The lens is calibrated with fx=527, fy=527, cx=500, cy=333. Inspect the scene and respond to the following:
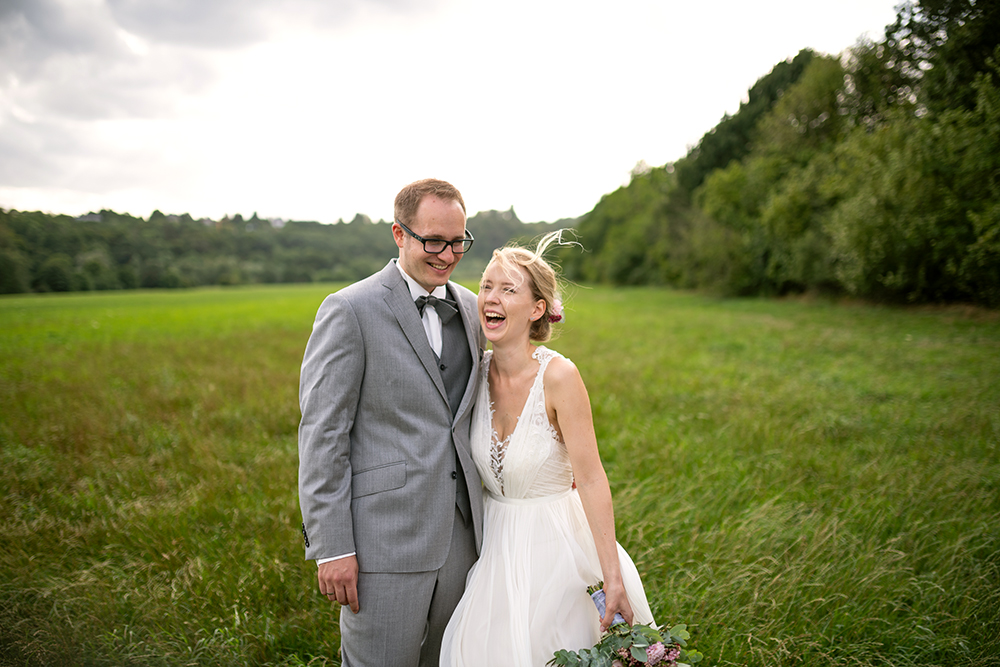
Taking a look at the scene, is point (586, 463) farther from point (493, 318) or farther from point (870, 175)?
point (870, 175)

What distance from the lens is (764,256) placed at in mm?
35188

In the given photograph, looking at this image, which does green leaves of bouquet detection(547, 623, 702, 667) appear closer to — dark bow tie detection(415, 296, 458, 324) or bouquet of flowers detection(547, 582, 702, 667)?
bouquet of flowers detection(547, 582, 702, 667)

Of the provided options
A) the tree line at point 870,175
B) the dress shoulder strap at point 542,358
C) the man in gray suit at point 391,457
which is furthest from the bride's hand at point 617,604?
the tree line at point 870,175

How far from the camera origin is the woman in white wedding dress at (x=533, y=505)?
2.33 meters

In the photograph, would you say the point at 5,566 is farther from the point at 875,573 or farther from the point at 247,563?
the point at 875,573

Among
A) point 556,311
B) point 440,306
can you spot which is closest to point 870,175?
point 556,311

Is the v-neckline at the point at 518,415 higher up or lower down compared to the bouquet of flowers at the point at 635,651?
higher up

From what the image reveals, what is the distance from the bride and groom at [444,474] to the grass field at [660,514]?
1.02 m

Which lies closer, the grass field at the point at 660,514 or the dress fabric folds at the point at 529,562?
the dress fabric folds at the point at 529,562

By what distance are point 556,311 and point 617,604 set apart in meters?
1.39

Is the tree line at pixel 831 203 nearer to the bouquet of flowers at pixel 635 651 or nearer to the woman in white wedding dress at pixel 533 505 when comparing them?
the woman in white wedding dress at pixel 533 505

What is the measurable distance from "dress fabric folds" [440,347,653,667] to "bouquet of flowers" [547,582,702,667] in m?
0.28

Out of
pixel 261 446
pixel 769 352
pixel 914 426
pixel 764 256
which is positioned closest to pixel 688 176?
pixel 764 256

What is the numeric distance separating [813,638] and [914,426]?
16.6 ft
